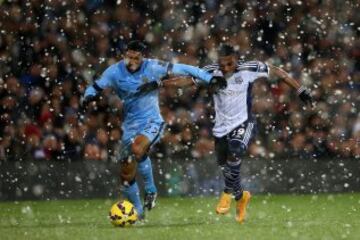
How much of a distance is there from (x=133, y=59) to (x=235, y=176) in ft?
5.41

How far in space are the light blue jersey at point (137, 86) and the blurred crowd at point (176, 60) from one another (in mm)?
4267

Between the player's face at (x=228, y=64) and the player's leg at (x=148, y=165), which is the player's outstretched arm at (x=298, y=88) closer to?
the player's face at (x=228, y=64)

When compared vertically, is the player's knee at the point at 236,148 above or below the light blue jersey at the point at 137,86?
below

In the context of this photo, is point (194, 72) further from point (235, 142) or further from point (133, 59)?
point (235, 142)

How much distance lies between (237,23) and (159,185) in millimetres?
3186

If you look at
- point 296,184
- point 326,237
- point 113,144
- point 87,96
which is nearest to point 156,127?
point 87,96

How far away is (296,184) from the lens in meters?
15.7

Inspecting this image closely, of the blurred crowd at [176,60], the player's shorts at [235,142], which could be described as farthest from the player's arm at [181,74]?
the blurred crowd at [176,60]

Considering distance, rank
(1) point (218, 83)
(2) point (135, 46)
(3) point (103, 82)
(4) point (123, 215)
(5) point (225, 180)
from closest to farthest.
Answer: (4) point (123, 215)
(1) point (218, 83)
(2) point (135, 46)
(3) point (103, 82)
(5) point (225, 180)

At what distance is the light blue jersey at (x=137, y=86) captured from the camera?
1045 centimetres

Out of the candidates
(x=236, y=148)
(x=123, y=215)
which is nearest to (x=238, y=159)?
(x=236, y=148)

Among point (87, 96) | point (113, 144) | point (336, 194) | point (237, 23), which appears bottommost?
point (336, 194)

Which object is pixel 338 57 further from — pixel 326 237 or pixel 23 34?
pixel 326 237

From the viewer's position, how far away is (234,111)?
10812 mm
